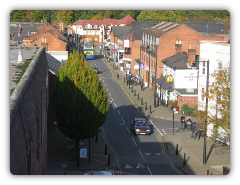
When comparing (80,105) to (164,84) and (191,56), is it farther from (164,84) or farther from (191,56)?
(164,84)

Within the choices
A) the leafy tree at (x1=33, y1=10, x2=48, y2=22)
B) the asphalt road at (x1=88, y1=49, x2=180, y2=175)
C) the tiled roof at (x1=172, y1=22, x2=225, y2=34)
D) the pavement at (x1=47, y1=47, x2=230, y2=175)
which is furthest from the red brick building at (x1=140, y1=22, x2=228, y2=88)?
the leafy tree at (x1=33, y1=10, x2=48, y2=22)

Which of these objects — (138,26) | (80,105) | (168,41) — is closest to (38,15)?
(138,26)

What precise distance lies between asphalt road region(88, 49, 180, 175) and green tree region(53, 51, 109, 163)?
129 inches

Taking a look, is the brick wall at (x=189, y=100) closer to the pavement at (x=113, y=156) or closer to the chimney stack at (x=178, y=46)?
the pavement at (x=113, y=156)

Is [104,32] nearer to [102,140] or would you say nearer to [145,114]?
[145,114]

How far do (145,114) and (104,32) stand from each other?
85.4 m

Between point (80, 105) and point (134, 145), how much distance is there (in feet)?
22.3

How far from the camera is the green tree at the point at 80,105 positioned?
26297 mm

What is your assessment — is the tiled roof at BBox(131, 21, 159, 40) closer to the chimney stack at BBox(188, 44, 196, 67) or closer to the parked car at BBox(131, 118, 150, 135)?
the chimney stack at BBox(188, 44, 196, 67)

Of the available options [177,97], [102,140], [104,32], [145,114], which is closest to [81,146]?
[102,140]

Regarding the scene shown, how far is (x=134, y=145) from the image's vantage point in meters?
31.0

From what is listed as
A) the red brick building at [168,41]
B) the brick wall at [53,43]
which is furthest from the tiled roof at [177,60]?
the brick wall at [53,43]
